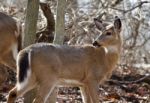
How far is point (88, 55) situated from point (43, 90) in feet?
4.54

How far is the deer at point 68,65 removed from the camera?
26.2 feet

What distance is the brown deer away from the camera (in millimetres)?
9547

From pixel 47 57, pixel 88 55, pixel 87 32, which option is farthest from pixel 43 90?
pixel 87 32

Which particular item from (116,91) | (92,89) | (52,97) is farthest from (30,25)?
(116,91)

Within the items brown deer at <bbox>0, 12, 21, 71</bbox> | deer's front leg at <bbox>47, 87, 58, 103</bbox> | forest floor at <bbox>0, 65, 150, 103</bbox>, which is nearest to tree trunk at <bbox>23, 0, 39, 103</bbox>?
deer's front leg at <bbox>47, 87, 58, 103</bbox>

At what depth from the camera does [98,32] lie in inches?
445

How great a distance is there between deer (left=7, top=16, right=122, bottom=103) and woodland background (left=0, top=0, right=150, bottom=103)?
62.5 inches

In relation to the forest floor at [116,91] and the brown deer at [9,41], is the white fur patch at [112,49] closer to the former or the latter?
the forest floor at [116,91]

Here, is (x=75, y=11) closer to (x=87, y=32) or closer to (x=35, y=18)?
(x=87, y=32)

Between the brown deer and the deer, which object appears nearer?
the deer

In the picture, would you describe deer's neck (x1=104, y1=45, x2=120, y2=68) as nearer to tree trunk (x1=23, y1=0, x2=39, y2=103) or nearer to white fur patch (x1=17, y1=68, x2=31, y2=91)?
tree trunk (x1=23, y1=0, x2=39, y2=103)

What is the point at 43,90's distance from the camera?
314 inches

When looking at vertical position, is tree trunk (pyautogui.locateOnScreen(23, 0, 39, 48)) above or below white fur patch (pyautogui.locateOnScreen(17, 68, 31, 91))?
above

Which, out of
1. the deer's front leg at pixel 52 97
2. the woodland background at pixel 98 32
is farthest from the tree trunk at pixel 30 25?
the woodland background at pixel 98 32
